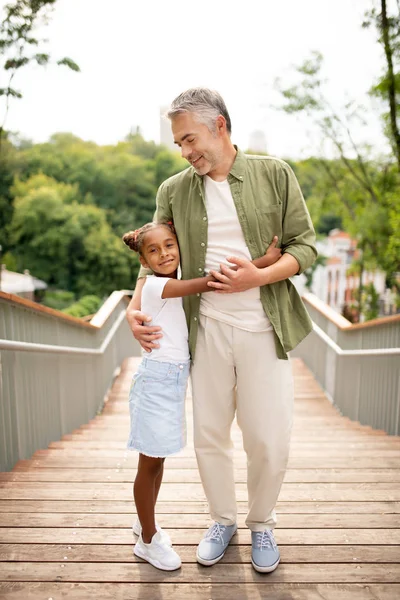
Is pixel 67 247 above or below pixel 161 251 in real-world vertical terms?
below

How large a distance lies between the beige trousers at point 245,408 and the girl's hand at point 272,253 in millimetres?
259

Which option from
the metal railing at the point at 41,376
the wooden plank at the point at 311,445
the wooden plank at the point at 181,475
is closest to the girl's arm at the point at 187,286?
the metal railing at the point at 41,376

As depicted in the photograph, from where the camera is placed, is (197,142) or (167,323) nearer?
(197,142)

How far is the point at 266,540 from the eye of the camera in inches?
77.7

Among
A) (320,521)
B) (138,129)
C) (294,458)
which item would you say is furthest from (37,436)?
(138,129)

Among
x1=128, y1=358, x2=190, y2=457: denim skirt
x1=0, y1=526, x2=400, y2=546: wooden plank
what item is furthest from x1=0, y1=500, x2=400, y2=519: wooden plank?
x1=128, y1=358, x2=190, y2=457: denim skirt

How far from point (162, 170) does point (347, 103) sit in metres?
35.3

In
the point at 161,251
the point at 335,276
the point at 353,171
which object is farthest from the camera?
the point at 335,276

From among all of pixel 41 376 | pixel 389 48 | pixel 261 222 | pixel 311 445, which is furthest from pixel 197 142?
pixel 389 48

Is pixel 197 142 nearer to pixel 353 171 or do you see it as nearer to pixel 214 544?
pixel 214 544

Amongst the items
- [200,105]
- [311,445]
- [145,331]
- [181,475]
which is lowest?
[311,445]

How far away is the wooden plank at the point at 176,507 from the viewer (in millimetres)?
2311

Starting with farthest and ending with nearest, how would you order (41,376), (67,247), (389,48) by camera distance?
(67,247) < (389,48) < (41,376)

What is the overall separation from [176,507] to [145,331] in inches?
37.9
